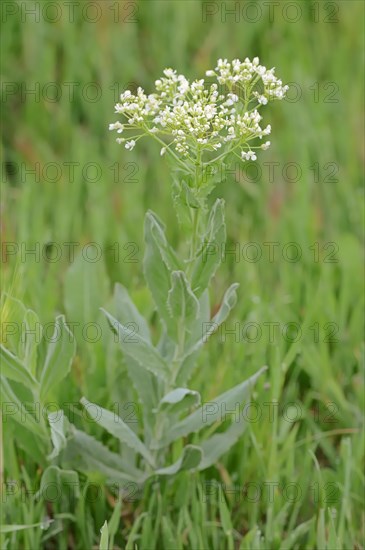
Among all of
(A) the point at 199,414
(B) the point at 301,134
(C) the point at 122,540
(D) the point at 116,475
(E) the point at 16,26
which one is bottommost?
(C) the point at 122,540

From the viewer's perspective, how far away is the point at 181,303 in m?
1.67

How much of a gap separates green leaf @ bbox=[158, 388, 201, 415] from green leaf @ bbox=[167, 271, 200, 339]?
0.41 feet

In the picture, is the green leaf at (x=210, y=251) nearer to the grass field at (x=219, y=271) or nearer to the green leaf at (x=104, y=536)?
the grass field at (x=219, y=271)

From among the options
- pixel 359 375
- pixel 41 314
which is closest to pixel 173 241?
pixel 41 314

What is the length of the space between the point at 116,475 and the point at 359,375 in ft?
2.41

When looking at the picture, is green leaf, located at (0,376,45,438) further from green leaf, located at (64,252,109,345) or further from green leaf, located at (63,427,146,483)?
green leaf, located at (64,252,109,345)

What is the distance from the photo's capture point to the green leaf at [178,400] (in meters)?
1.71

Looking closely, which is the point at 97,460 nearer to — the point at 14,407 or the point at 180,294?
the point at 14,407

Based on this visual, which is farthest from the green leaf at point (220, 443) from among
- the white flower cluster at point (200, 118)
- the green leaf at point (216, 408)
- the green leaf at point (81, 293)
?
the white flower cluster at point (200, 118)

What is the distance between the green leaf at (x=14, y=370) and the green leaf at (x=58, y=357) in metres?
0.03

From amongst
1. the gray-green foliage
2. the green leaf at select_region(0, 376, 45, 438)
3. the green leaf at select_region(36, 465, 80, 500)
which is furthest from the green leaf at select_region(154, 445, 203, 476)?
the green leaf at select_region(0, 376, 45, 438)

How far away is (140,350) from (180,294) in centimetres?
16

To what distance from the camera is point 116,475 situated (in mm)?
1903

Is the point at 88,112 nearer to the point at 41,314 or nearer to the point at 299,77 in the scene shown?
the point at 299,77
